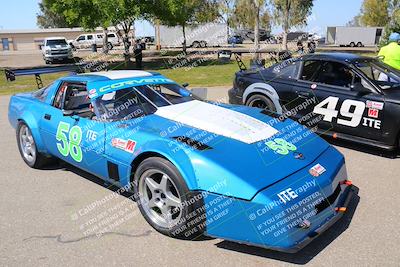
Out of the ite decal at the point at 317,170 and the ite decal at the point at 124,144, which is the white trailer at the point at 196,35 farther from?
the ite decal at the point at 317,170

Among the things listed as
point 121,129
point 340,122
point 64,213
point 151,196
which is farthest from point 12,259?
point 340,122

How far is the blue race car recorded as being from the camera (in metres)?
3.03

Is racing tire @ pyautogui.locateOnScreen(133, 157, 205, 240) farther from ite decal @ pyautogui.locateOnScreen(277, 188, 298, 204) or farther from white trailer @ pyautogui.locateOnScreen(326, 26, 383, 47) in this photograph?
white trailer @ pyautogui.locateOnScreen(326, 26, 383, 47)

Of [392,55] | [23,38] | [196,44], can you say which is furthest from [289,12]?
[23,38]

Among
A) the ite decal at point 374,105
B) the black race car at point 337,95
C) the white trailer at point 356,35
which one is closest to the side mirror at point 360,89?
the black race car at point 337,95

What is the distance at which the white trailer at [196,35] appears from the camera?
141 feet

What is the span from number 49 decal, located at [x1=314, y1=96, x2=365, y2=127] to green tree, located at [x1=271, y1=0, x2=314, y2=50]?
73.5ft

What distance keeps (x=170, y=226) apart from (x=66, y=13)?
824 inches

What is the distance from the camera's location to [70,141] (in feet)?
14.8

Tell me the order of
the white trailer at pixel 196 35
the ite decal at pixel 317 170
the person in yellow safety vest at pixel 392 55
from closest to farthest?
the ite decal at pixel 317 170
the person in yellow safety vest at pixel 392 55
the white trailer at pixel 196 35

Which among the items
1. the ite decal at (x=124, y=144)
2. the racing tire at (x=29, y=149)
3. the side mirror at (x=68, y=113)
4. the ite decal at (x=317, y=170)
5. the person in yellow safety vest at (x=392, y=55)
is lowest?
the racing tire at (x=29, y=149)

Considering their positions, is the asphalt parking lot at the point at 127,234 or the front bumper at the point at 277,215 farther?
the asphalt parking lot at the point at 127,234

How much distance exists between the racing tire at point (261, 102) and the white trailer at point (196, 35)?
3550cm

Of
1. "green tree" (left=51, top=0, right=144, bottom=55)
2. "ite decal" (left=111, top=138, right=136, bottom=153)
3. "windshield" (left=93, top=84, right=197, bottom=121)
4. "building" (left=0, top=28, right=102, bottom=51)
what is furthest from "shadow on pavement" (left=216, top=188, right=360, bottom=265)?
"building" (left=0, top=28, right=102, bottom=51)
